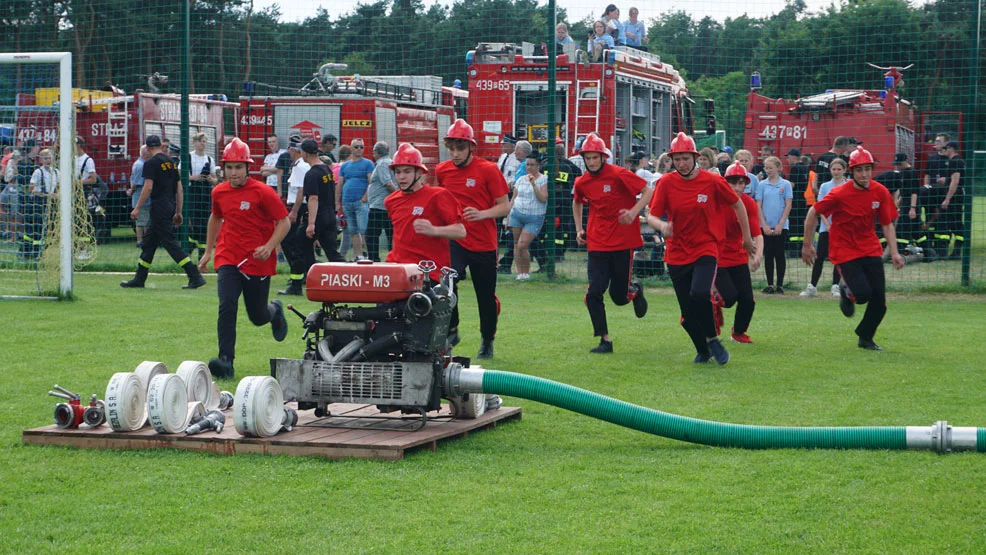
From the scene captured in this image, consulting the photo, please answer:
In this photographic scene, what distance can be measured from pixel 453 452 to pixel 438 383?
45 cm

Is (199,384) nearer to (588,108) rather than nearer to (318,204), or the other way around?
(318,204)

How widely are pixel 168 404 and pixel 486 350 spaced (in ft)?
12.7

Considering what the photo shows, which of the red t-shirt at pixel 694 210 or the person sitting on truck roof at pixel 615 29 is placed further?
the person sitting on truck roof at pixel 615 29

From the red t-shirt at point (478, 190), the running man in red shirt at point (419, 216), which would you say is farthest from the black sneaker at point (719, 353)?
the running man in red shirt at point (419, 216)

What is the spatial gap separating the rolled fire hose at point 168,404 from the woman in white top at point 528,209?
34.3 ft

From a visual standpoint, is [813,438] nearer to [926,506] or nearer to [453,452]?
A: [926,506]

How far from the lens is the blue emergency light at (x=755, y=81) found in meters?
Answer: 21.9

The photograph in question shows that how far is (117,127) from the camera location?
23.8 m

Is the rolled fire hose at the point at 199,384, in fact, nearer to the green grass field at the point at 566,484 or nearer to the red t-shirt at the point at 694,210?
the green grass field at the point at 566,484

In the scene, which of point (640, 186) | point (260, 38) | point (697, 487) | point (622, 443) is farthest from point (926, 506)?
point (260, 38)

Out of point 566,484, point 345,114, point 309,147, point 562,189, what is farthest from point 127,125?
point 566,484

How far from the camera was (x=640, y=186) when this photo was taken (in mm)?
10266

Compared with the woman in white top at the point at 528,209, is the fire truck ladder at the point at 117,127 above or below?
above

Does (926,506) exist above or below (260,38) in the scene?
below
